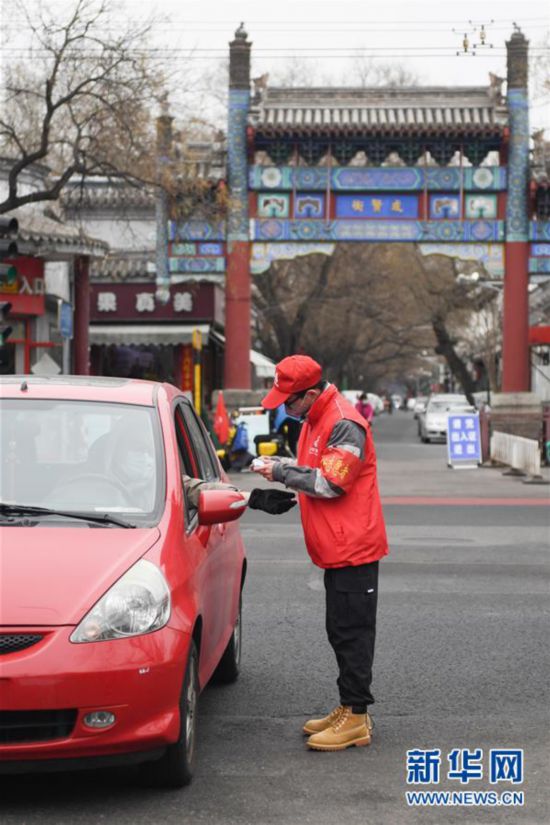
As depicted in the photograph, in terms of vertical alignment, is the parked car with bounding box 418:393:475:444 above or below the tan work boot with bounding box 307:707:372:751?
below

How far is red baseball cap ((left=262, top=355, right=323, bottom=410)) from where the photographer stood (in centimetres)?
633

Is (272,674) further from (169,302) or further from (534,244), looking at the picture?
(169,302)

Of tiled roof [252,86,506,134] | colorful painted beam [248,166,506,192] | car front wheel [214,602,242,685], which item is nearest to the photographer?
car front wheel [214,602,242,685]

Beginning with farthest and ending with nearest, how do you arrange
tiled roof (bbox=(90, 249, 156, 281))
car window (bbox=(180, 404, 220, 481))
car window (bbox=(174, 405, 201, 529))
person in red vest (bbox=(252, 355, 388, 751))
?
tiled roof (bbox=(90, 249, 156, 281)) < car window (bbox=(180, 404, 220, 481)) < car window (bbox=(174, 405, 201, 529)) < person in red vest (bbox=(252, 355, 388, 751))

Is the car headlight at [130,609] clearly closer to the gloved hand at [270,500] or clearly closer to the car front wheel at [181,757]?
the car front wheel at [181,757]

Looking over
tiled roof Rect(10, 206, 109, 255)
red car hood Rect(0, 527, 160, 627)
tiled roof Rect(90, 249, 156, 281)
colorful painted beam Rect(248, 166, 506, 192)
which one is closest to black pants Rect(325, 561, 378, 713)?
red car hood Rect(0, 527, 160, 627)

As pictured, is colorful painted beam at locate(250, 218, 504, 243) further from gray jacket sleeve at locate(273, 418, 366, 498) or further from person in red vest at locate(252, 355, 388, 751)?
gray jacket sleeve at locate(273, 418, 366, 498)

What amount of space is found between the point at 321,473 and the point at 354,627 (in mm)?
735

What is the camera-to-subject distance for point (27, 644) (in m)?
5.02

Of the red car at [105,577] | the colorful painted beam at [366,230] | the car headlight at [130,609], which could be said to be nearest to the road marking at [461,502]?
the colorful painted beam at [366,230]

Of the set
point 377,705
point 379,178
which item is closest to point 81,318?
point 379,178

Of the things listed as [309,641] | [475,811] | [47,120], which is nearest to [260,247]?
[47,120]

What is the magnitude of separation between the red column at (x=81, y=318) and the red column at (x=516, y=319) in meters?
10.3

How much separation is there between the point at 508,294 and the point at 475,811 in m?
29.2
